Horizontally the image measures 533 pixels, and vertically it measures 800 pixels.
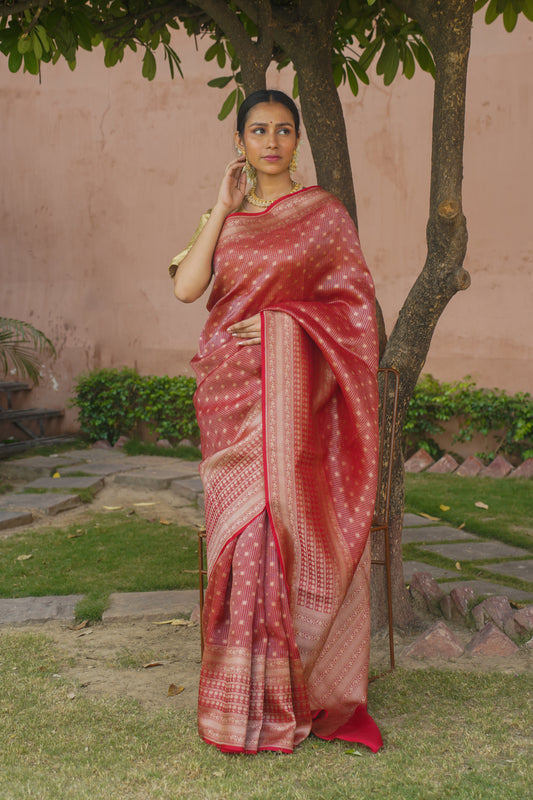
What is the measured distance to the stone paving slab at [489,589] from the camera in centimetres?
371

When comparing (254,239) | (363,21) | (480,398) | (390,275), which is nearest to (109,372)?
(390,275)

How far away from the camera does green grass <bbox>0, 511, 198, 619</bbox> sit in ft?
13.1

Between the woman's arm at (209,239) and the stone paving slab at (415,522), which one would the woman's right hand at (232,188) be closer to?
the woman's arm at (209,239)

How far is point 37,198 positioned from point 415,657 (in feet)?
22.6

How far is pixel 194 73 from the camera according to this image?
794 cm

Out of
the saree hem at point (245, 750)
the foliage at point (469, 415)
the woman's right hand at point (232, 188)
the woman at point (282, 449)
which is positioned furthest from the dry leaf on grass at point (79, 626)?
the foliage at point (469, 415)

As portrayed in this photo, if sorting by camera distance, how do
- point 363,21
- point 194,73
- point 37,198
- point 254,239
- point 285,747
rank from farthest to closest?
1. point 37,198
2. point 194,73
3. point 363,21
4. point 254,239
5. point 285,747

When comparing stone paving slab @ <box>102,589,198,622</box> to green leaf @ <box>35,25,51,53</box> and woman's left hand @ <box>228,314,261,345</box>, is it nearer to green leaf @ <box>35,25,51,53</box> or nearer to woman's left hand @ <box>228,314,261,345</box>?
woman's left hand @ <box>228,314,261,345</box>

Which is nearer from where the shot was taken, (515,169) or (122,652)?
(122,652)

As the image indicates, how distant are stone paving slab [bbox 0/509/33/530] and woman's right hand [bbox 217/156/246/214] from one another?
309cm

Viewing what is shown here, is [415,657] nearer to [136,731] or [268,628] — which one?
[268,628]

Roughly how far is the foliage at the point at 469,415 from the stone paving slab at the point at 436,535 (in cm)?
175

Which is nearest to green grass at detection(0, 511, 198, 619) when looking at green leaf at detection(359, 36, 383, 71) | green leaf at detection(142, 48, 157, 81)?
green leaf at detection(142, 48, 157, 81)

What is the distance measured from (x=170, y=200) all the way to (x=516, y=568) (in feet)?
17.2
